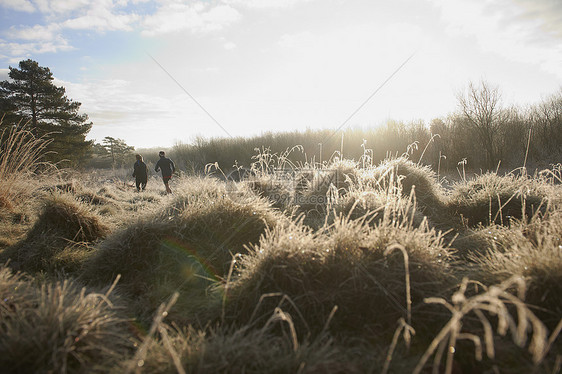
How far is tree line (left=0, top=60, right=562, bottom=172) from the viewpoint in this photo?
1395cm

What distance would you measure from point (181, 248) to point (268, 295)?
179 centimetres

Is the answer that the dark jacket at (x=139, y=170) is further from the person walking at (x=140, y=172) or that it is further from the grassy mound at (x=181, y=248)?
the grassy mound at (x=181, y=248)

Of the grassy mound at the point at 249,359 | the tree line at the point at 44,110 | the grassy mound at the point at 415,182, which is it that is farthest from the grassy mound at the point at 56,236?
the tree line at the point at 44,110

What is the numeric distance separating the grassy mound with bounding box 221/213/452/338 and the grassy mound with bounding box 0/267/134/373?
831 mm

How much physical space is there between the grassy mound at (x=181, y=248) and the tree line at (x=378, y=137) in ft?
18.5

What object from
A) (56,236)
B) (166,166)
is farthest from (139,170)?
(56,236)

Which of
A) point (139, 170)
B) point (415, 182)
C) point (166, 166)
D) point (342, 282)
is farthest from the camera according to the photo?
point (139, 170)

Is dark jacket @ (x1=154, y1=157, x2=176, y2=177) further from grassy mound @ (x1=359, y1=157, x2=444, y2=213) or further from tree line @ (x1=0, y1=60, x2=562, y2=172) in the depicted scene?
grassy mound @ (x1=359, y1=157, x2=444, y2=213)

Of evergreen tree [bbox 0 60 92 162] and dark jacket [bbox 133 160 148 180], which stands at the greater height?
evergreen tree [bbox 0 60 92 162]

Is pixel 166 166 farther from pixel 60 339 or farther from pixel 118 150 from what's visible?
pixel 118 150

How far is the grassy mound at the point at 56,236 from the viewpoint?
11.9 feet

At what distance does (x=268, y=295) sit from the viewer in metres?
2.12

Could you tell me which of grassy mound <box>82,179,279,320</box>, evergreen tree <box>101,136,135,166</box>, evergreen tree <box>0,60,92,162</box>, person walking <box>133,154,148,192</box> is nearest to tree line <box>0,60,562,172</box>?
evergreen tree <box>0,60,92,162</box>

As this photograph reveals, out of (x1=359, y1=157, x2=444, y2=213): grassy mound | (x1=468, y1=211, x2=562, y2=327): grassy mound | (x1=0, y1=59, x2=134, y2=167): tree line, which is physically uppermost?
(x1=0, y1=59, x2=134, y2=167): tree line
